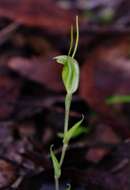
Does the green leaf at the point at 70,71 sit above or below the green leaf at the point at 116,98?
above

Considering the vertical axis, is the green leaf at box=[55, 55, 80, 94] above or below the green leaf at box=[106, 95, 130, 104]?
above

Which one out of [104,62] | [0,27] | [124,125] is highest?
[0,27]

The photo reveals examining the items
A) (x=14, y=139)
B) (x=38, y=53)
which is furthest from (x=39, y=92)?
(x=14, y=139)

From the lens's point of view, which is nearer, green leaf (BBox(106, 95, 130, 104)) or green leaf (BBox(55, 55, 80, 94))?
green leaf (BBox(55, 55, 80, 94))

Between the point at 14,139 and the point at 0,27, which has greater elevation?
the point at 0,27

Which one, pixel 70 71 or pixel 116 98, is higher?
pixel 70 71

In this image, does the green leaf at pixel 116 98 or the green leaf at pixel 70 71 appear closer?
the green leaf at pixel 70 71

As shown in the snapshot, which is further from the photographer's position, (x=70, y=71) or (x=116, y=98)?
(x=116, y=98)

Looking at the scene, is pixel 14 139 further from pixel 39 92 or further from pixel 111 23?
pixel 111 23
